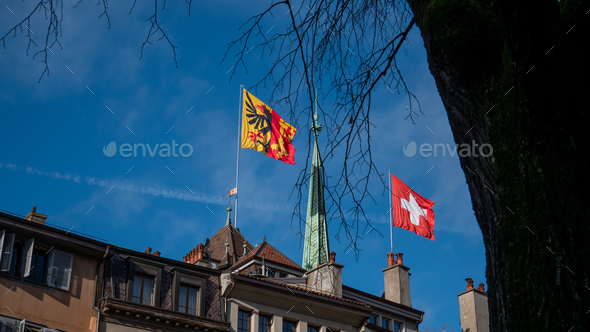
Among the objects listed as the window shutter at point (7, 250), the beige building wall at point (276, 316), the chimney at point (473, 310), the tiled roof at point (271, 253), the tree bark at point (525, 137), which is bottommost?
the tree bark at point (525, 137)

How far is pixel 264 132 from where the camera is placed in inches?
1342

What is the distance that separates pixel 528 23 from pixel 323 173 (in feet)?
11.1

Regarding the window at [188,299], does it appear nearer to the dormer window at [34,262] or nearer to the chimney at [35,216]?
the dormer window at [34,262]

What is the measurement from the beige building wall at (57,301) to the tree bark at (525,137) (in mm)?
19636

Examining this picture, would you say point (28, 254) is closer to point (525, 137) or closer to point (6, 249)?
point (6, 249)

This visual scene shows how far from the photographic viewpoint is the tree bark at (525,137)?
3.77 metres

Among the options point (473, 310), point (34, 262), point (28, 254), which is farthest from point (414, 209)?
point (28, 254)

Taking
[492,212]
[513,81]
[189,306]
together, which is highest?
[189,306]

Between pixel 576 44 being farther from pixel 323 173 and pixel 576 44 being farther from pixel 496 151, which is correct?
pixel 323 173

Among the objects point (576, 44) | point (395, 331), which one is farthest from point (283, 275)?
point (576, 44)

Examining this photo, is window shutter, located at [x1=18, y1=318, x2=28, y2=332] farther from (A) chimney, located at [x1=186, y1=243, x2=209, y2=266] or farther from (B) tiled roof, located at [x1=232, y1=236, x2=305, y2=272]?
(B) tiled roof, located at [x1=232, y1=236, x2=305, y2=272]

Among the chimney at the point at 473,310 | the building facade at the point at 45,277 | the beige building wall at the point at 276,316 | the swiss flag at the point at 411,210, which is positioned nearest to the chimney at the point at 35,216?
the building facade at the point at 45,277

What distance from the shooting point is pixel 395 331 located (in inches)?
1286

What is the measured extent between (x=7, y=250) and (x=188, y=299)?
22.1 feet
